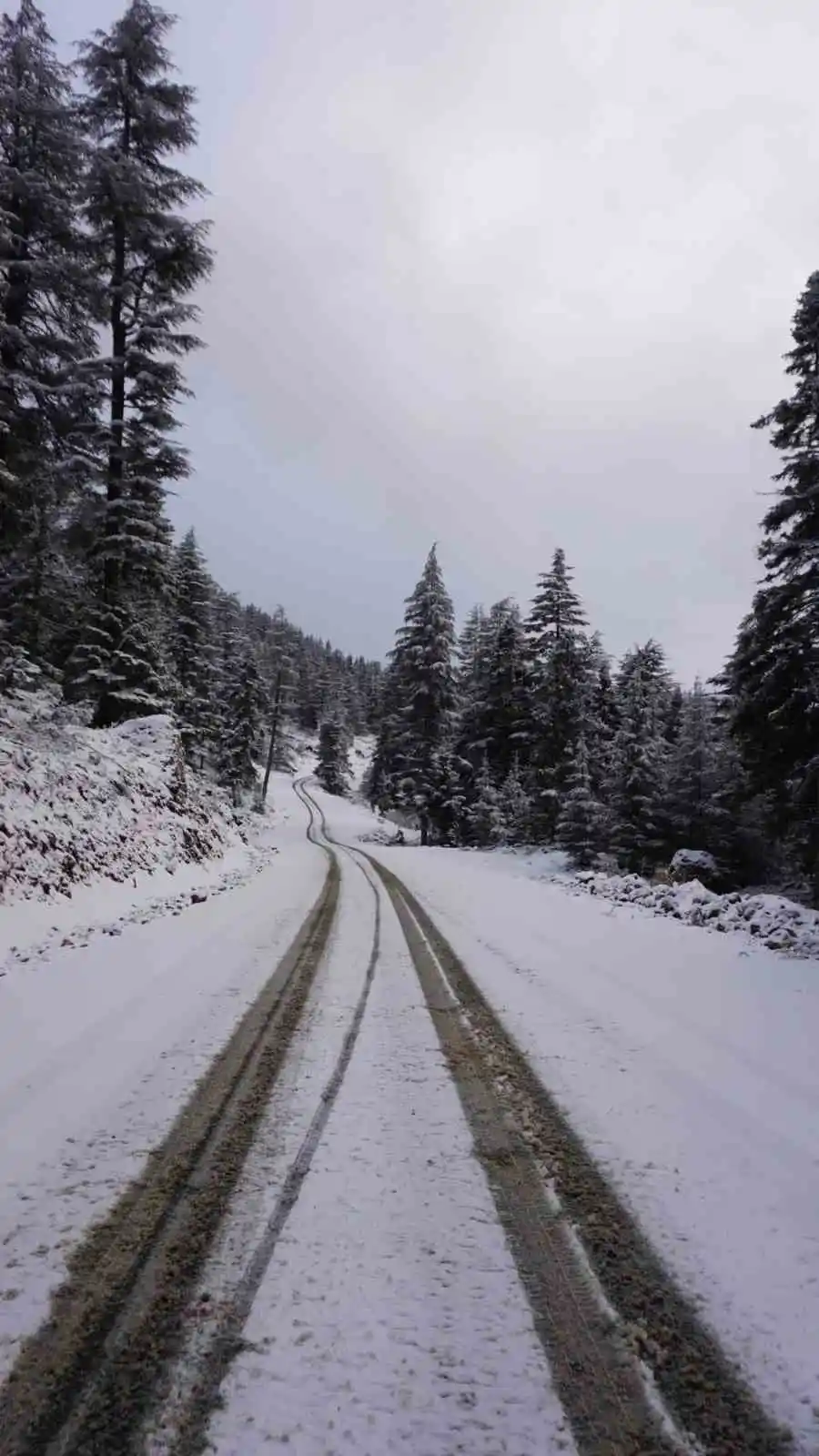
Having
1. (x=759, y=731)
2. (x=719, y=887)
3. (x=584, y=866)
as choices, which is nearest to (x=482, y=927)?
(x=759, y=731)

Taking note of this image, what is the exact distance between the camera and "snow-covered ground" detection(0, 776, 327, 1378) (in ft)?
9.36

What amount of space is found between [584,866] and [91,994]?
19.0 m

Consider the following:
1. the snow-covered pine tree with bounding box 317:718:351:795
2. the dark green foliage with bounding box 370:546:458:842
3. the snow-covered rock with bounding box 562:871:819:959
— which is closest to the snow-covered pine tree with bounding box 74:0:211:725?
the snow-covered rock with bounding box 562:871:819:959

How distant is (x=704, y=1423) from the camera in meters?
1.99

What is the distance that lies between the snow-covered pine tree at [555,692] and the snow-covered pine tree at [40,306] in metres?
19.4

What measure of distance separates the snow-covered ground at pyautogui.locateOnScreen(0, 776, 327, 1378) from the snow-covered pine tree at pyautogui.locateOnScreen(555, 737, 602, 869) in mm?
15008

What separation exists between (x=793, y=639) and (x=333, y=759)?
57.5 metres

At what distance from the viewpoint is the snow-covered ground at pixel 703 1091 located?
2508mm

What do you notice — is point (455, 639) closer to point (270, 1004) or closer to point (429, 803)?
point (429, 803)

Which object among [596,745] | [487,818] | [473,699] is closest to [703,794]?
[596,745]

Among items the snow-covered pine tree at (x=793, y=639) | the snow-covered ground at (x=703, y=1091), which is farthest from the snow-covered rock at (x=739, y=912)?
the snow-covered pine tree at (x=793, y=639)

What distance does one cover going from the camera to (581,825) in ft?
74.9

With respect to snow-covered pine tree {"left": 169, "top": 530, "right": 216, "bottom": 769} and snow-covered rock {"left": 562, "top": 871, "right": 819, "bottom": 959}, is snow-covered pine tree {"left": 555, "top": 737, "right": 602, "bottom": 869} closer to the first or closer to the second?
snow-covered rock {"left": 562, "top": 871, "right": 819, "bottom": 959}

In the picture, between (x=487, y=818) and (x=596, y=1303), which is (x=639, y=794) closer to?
(x=487, y=818)
